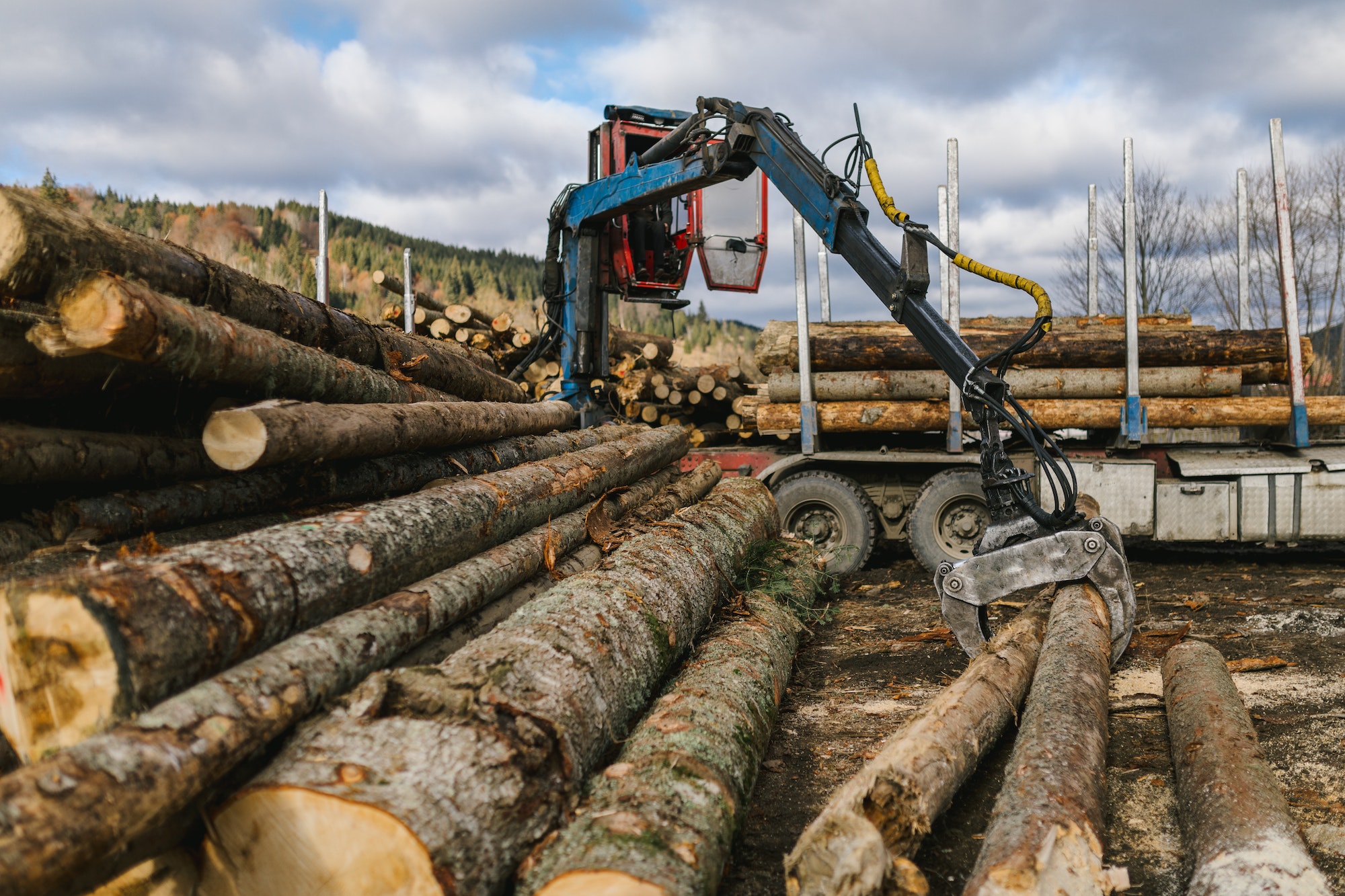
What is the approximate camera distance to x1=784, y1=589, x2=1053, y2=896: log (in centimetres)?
210

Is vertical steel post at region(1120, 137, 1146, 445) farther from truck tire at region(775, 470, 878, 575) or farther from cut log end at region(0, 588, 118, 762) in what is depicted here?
cut log end at region(0, 588, 118, 762)

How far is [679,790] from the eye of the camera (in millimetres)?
2494

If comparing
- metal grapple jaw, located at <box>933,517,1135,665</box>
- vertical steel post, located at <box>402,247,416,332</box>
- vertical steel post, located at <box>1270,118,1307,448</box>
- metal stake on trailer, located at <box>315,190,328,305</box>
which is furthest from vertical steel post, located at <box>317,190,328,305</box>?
vertical steel post, located at <box>1270,118,1307,448</box>

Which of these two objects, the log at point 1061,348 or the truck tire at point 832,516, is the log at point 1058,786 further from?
the log at point 1061,348

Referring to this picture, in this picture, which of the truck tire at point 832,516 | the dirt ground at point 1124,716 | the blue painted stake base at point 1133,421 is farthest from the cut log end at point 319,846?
the blue painted stake base at point 1133,421

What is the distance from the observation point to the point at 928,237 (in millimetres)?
4941

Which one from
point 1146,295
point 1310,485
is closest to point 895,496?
point 1310,485

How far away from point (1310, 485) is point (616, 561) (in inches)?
263

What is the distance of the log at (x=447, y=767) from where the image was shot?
1.94m

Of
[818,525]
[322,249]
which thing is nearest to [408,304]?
[322,249]

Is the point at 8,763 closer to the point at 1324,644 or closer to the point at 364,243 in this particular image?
the point at 1324,644

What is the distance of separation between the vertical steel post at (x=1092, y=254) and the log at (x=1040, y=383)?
1673 millimetres

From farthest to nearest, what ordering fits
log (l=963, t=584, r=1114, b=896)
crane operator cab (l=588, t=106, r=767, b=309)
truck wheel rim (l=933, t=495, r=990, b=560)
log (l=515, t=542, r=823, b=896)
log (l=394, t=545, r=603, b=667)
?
1. crane operator cab (l=588, t=106, r=767, b=309)
2. truck wheel rim (l=933, t=495, r=990, b=560)
3. log (l=394, t=545, r=603, b=667)
4. log (l=963, t=584, r=1114, b=896)
5. log (l=515, t=542, r=823, b=896)

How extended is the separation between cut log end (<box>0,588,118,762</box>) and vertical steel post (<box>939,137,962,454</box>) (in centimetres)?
670
